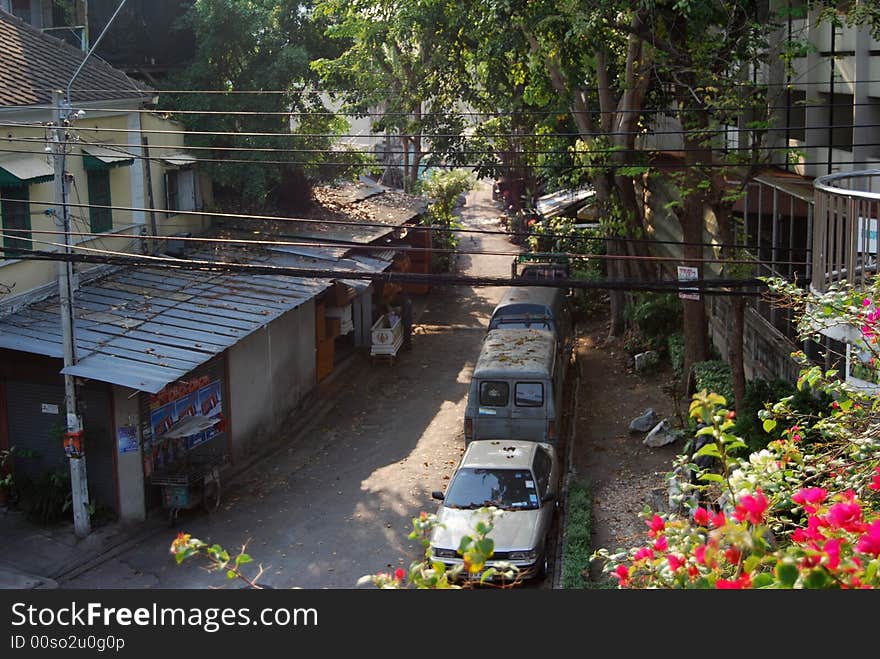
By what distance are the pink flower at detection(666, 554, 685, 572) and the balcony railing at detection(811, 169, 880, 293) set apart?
5.11 m

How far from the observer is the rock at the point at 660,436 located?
1942cm

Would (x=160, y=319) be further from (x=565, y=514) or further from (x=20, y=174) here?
(x=565, y=514)

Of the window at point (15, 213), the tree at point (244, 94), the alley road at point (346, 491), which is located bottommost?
the alley road at point (346, 491)

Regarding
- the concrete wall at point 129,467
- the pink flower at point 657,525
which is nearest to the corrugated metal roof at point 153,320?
the concrete wall at point 129,467

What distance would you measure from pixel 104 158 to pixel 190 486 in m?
Answer: 7.01

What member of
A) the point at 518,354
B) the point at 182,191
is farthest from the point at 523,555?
the point at 182,191

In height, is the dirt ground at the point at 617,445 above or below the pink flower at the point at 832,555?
below

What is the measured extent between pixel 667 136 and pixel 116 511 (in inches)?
734

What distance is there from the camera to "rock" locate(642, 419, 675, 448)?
1942cm

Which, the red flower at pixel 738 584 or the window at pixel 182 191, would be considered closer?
the red flower at pixel 738 584

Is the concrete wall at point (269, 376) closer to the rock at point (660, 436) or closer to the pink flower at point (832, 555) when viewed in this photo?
the rock at point (660, 436)

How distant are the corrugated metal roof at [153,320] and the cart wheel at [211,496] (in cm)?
233

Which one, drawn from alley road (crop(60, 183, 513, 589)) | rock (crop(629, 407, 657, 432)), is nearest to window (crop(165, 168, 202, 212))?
alley road (crop(60, 183, 513, 589))

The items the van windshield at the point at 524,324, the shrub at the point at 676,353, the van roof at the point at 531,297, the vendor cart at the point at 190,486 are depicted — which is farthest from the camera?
the van roof at the point at 531,297
